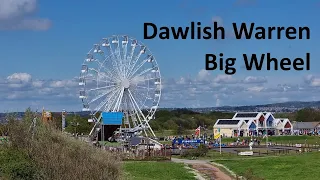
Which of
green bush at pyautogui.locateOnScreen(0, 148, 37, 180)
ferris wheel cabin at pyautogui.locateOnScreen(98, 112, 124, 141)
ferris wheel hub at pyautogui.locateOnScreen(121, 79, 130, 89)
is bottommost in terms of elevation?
green bush at pyautogui.locateOnScreen(0, 148, 37, 180)

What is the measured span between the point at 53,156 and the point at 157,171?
1813 cm

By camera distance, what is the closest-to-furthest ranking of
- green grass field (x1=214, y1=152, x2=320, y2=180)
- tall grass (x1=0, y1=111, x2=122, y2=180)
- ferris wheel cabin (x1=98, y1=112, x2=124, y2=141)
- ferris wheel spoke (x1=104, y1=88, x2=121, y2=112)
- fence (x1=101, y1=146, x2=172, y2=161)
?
tall grass (x1=0, y1=111, x2=122, y2=180)
green grass field (x1=214, y1=152, x2=320, y2=180)
fence (x1=101, y1=146, x2=172, y2=161)
ferris wheel cabin (x1=98, y1=112, x2=124, y2=141)
ferris wheel spoke (x1=104, y1=88, x2=121, y2=112)

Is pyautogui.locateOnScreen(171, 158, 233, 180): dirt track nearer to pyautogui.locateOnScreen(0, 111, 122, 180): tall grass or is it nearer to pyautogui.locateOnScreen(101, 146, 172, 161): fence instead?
pyautogui.locateOnScreen(101, 146, 172, 161): fence

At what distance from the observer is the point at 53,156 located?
28.2 m

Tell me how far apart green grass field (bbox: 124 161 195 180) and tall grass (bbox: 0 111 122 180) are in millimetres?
9344

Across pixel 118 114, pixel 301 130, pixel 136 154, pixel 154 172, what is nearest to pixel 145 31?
pixel 154 172

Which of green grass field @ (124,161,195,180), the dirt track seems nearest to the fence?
the dirt track

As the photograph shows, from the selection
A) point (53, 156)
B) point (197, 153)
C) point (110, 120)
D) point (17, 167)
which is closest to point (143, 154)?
point (197, 153)

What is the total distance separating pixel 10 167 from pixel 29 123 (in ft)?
9.55

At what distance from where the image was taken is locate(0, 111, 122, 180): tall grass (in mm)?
27250

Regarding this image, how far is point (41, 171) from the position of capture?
2798 centimetres

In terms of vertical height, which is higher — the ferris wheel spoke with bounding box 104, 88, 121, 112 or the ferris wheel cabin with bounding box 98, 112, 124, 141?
the ferris wheel spoke with bounding box 104, 88, 121, 112

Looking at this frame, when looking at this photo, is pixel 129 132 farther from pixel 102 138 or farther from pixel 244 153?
pixel 244 153

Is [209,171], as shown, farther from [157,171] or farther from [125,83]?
[125,83]
